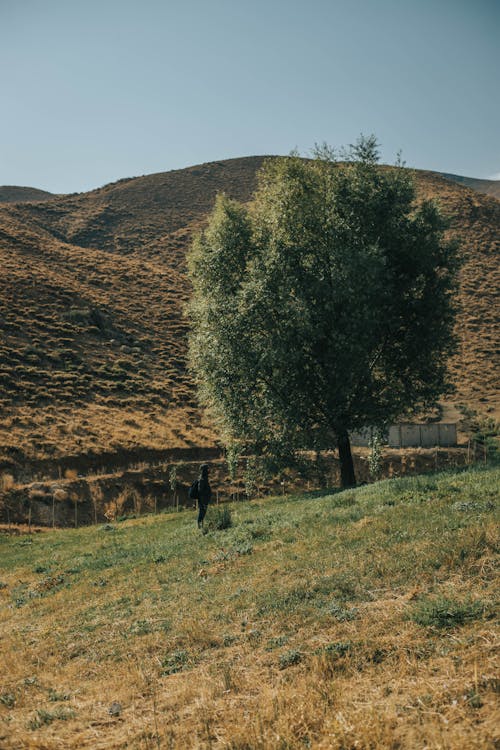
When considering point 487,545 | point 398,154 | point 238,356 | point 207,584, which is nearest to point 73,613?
point 207,584

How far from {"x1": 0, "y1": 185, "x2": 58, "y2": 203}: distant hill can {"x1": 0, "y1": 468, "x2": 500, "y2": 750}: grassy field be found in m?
138

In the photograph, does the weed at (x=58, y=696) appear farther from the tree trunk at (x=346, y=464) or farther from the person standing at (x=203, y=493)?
the tree trunk at (x=346, y=464)

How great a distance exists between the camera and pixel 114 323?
210 feet

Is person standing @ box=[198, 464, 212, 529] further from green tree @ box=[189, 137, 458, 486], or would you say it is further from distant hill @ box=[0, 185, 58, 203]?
distant hill @ box=[0, 185, 58, 203]

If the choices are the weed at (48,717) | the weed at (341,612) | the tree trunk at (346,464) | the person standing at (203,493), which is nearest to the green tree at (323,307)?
the tree trunk at (346,464)

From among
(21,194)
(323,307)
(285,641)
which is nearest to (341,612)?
(285,641)

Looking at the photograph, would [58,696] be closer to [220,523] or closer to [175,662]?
[175,662]

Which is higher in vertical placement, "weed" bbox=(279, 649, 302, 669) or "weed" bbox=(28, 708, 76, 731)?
"weed" bbox=(279, 649, 302, 669)

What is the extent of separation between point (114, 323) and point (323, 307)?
43705 millimetres

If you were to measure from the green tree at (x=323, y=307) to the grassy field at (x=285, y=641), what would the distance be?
33.0 feet

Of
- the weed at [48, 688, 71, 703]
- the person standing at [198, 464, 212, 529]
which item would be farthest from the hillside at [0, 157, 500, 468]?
the weed at [48, 688, 71, 703]

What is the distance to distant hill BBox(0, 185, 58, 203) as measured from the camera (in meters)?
136

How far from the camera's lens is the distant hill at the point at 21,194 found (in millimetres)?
135637

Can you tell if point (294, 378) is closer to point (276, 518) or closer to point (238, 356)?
point (238, 356)
